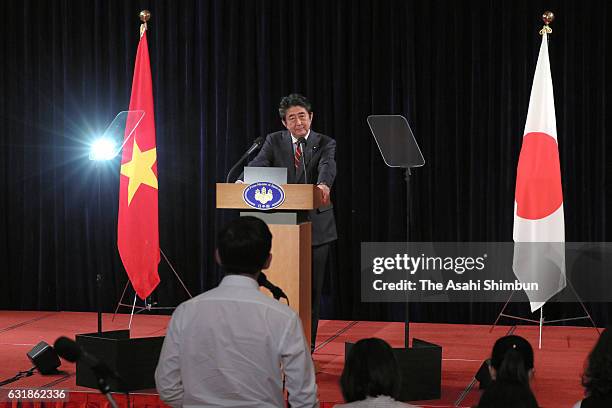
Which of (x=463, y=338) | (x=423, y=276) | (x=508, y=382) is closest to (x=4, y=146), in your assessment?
(x=423, y=276)

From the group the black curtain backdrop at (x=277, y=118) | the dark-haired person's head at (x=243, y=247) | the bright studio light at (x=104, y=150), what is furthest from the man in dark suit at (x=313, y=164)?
the dark-haired person's head at (x=243, y=247)

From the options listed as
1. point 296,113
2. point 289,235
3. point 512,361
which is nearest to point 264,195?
point 289,235

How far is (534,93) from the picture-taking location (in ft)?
20.6

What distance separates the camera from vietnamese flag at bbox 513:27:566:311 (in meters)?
6.16

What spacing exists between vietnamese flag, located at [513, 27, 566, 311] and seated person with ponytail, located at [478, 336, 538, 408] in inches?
141

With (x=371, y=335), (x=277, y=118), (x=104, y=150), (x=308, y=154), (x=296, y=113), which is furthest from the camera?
(x=277, y=118)

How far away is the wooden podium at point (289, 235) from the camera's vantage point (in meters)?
4.50

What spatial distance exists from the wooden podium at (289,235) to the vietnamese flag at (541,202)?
2199 millimetres

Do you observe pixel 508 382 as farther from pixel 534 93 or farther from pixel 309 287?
pixel 534 93

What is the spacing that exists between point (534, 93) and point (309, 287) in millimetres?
2580

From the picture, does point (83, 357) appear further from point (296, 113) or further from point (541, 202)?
→ point (541, 202)

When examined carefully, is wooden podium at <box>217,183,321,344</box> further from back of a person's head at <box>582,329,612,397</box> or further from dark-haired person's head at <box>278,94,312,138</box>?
back of a person's head at <box>582,329,612,397</box>

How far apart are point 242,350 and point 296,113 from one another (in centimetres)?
274

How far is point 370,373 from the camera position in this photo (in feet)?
7.79
